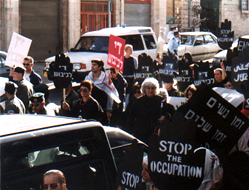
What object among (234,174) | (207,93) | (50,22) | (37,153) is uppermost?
(50,22)

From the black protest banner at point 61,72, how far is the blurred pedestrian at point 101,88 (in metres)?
0.41

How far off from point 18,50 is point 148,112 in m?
3.46

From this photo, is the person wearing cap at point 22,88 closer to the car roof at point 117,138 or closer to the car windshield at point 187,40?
the car roof at point 117,138

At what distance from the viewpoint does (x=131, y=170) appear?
3.29 meters

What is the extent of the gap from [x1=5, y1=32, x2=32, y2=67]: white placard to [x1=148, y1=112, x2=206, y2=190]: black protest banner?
591 cm

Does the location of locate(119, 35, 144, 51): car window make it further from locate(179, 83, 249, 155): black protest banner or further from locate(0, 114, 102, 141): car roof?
locate(0, 114, 102, 141): car roof

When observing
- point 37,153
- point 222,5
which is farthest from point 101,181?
point 222,5

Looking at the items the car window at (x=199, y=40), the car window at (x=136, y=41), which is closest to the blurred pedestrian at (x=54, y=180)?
the car window at (x=136, y=41)

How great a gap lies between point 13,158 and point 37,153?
21 cm

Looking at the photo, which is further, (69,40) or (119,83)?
(69,40)

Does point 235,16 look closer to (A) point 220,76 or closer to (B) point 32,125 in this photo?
(A) point 220,76

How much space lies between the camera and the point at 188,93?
6859 millimetres

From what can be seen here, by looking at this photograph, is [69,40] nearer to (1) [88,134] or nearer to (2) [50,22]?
(2) [50,22]

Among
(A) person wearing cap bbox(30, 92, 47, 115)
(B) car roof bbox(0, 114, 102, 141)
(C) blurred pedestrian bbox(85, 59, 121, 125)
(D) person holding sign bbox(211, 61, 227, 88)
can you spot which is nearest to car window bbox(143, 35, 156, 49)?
(C) blurred pedestrian bbox(85, 59, 121, 125)
